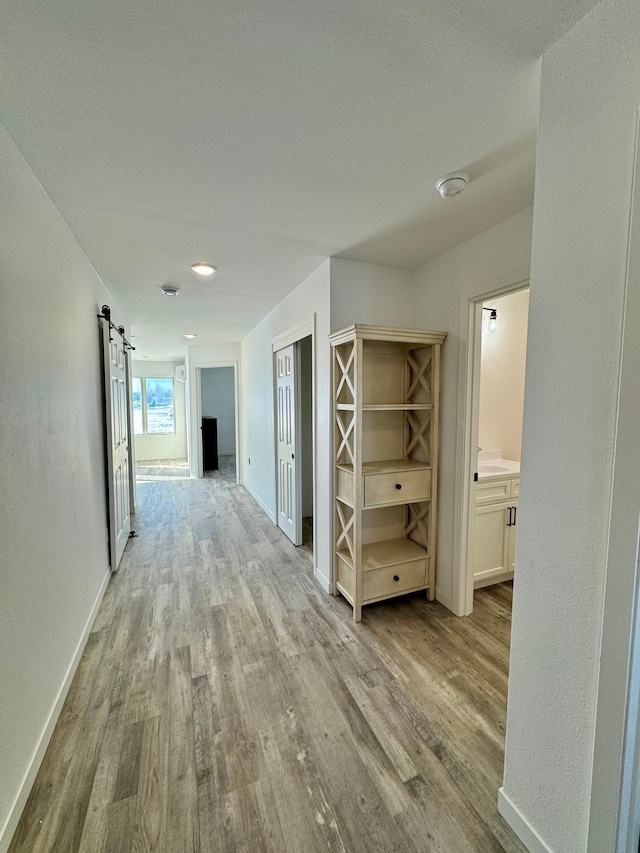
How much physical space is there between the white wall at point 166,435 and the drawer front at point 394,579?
6.95m

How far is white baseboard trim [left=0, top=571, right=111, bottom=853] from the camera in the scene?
111cm

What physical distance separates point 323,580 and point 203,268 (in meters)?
2.55

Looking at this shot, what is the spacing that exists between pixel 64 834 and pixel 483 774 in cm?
150

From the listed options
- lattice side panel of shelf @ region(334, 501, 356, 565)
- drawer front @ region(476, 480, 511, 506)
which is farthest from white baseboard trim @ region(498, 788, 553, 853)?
drawer front @ region(476, 480, 511, 506)

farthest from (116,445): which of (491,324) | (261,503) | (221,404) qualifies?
(221,404)

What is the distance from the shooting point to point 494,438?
3.30 m

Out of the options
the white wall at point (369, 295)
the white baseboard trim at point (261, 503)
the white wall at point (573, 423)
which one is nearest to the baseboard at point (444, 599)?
the white wall at point (573, 423)

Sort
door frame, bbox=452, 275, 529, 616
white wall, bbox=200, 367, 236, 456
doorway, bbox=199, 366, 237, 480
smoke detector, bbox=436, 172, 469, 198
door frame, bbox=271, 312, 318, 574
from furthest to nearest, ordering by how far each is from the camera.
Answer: white wall, bbox=200, 367, 236, 456 → doorway, bbox=199, 366, 237, 480 → door frame, bbox=271, 312, 318, 574 → door frame, bbox=452, 275, 529, 616 → smoke detector, bbox=436, 172, 469, 198

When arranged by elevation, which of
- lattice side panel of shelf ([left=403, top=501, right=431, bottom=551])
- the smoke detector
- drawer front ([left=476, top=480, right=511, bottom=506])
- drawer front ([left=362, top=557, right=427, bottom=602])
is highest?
A: the smoke detector

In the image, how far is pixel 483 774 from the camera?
134 centimetres

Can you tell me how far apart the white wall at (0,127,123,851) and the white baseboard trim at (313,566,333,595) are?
5.13ft

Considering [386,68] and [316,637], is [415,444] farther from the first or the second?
[386,68]

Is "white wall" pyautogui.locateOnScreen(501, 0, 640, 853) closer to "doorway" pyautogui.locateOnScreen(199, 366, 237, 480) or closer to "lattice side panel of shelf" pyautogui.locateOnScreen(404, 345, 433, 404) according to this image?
"lattice side panel of shelf" pyautogui.locateOnScreen(404, 345, 433, 404)

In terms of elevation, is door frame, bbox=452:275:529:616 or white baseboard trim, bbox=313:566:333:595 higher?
door frame, bbox=452:275:529:616
